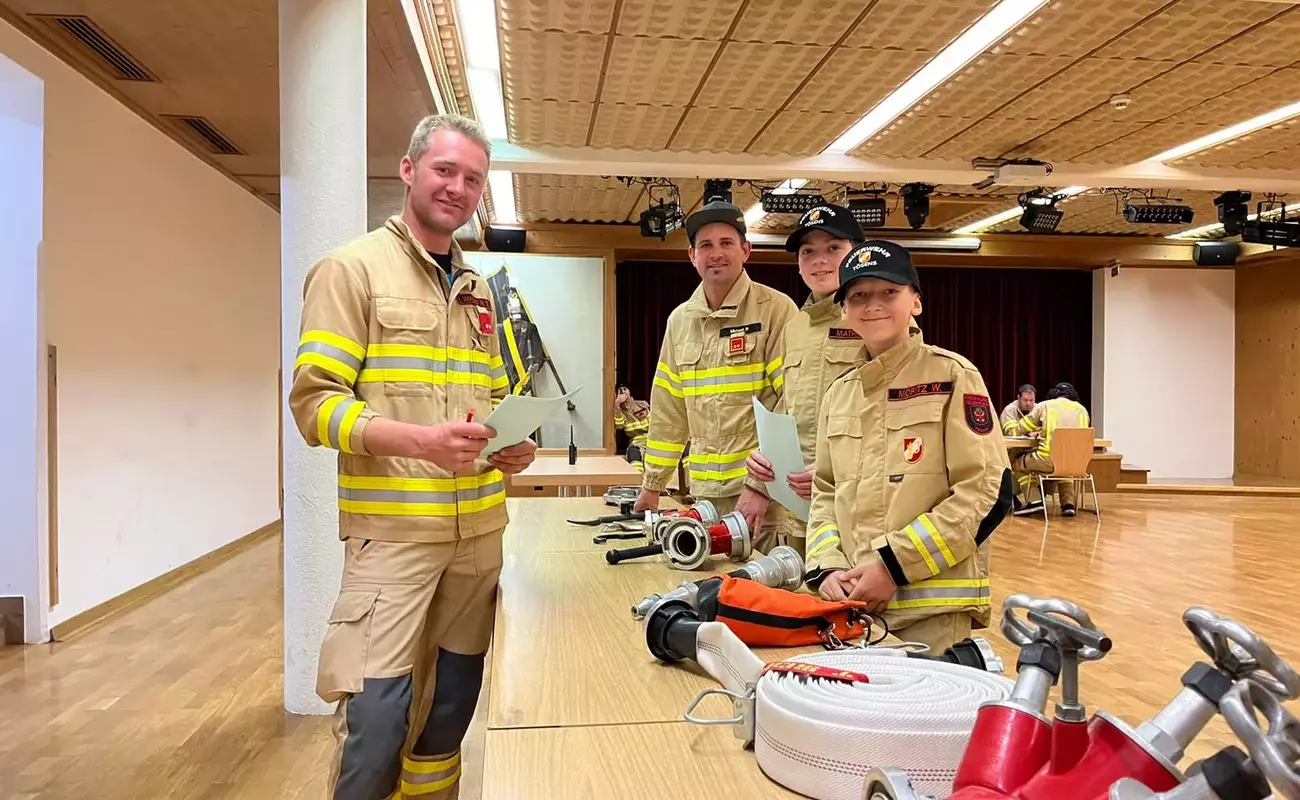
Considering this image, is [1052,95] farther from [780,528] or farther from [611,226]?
[611,226]

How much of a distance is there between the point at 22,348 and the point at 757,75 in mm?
4093

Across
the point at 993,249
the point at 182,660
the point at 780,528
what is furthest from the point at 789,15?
the point at 993,249

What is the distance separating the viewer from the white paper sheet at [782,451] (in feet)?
6.78

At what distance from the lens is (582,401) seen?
9.92 m

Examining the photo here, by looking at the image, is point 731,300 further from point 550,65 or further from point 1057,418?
point 1057,418

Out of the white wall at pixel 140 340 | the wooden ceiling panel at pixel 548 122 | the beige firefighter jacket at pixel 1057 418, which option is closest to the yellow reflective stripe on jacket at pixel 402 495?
the white wall at pixel 140 340

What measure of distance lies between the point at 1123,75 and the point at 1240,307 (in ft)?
32.4

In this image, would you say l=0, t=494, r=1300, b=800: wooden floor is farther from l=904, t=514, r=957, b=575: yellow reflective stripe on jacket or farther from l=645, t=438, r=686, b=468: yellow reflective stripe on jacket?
l=645, t=438, r=686, b=468: yellow reflective stripe on jacket

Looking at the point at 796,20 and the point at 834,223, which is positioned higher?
the point at 796,20

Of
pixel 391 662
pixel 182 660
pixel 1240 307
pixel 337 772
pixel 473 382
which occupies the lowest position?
pixel 182 660

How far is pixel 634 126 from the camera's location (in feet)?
19.6

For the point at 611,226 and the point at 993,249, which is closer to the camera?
the point at 611,226

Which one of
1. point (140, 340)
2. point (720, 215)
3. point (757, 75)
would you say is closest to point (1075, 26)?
point (757, 75)

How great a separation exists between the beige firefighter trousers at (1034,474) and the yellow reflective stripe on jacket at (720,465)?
264 inches
